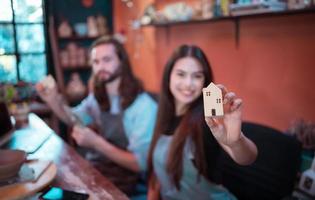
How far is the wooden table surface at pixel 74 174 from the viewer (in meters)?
0.97

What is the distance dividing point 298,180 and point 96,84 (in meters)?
1.08

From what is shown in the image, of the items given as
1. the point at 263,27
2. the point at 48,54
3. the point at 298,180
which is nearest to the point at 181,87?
the point at 298,180

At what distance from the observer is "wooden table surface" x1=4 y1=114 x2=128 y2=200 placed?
966 mm

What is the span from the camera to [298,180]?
4.44 feet

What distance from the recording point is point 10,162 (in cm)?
95

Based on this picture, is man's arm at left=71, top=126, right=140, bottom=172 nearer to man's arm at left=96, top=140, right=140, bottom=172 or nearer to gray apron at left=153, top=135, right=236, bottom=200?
man's arm at left=96, top=140, right=140, bottom=172

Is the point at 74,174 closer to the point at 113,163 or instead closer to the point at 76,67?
the point at 113,163

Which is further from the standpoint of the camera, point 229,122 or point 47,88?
point 47,88

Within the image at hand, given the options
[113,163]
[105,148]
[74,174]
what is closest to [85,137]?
[105,148]

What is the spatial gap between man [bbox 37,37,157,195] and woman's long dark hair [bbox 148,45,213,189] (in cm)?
28

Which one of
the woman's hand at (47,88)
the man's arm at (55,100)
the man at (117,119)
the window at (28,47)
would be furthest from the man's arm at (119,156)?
the window at (28,47)

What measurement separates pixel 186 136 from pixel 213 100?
517 millimetres

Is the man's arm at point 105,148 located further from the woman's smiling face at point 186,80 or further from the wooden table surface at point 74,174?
the woman's smiling face at point 186,80

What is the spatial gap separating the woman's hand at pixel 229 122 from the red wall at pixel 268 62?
1.04 m
